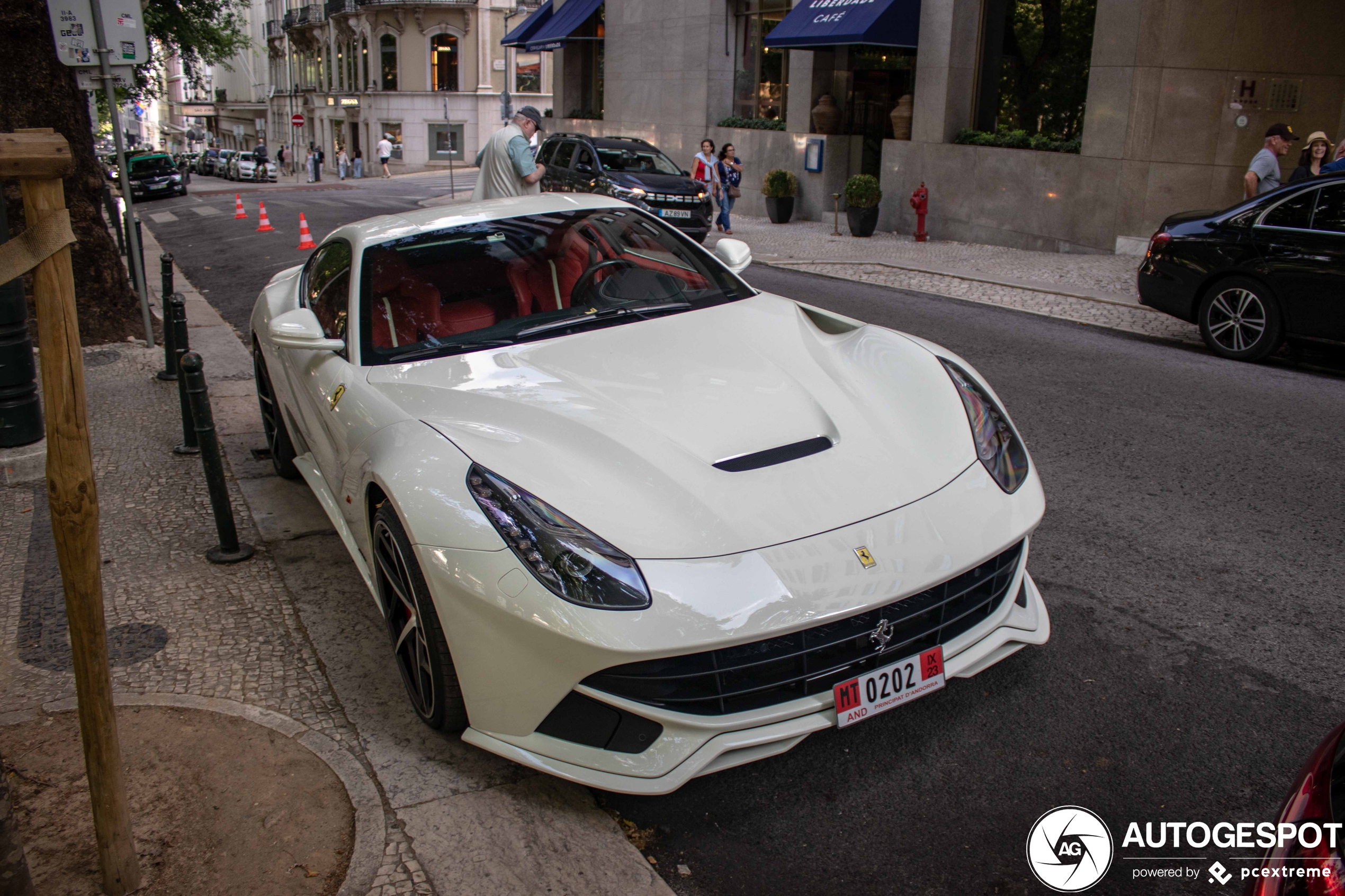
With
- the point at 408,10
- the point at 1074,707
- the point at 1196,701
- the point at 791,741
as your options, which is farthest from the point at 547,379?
the point at 408,10

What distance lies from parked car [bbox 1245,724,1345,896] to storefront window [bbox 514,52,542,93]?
61943 mm

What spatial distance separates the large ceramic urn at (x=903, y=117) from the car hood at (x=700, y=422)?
54.1ft

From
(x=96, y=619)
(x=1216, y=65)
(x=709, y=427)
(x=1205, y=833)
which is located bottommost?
(x=1205, y=833)

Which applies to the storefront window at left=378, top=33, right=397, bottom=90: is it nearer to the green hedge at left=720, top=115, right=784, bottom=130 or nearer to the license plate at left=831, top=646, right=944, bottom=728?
the green hedge at left=720, top=115, right=784, bottom=130

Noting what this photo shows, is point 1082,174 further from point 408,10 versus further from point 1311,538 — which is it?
point 408,10

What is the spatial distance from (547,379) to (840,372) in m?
1.03

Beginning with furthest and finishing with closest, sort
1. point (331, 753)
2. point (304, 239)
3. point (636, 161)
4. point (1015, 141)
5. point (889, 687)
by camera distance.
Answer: point (636, 161) < point (1015, 141) < point (304, 239) < point (331, 753) < point (889, 687)

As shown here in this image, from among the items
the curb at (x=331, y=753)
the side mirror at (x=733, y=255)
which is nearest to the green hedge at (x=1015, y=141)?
the side mirror at (x=733, y=255)

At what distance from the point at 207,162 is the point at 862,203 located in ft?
169

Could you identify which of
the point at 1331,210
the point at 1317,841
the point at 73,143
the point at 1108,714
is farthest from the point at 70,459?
the point at 1331,210

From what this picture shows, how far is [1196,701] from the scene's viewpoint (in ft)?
10.7

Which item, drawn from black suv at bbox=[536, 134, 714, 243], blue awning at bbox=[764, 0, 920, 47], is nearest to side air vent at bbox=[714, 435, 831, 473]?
black suv at bbox=[536, 134, 714, 243]

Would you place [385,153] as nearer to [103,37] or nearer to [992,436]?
[103,37]

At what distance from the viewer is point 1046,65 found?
58.5 ft
